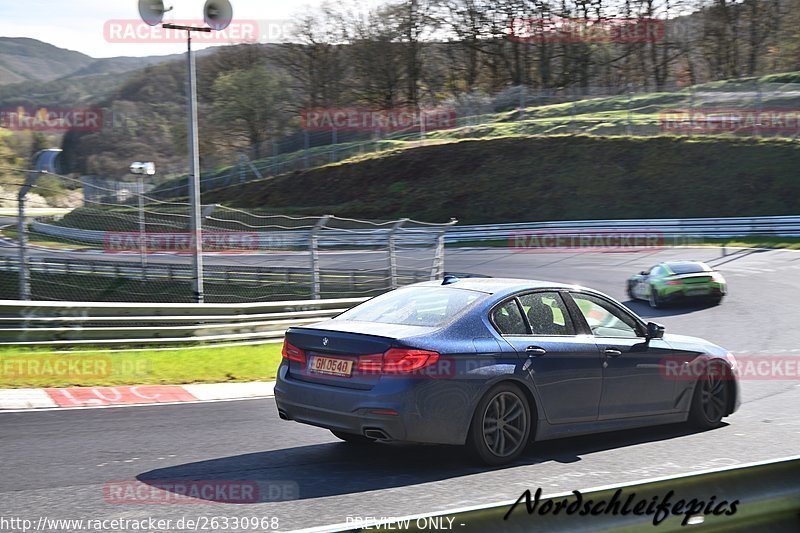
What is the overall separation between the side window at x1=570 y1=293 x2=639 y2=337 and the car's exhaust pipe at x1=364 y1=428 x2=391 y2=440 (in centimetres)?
217

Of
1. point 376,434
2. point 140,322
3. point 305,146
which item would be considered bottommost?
point 140,322

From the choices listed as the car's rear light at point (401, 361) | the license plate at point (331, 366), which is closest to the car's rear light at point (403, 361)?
the car's rear light at point (401, 361)

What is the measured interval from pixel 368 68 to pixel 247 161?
601 inches

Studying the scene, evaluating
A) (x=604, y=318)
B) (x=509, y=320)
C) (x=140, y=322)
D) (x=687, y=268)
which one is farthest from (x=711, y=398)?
(x=687, y=268)

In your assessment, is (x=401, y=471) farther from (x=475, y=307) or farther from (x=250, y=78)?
(x=250, y=78)

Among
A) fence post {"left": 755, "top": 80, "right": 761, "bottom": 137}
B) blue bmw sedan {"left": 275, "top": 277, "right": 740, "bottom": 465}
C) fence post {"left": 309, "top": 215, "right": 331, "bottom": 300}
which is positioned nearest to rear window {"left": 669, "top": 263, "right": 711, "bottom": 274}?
fence post {"left": 309, "top": 215, "right": 331, "bottom": 300}

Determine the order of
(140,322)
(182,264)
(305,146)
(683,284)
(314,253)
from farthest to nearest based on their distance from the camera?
(305,146) → (683,284) → (182,264) → (314,253) → (140,322)

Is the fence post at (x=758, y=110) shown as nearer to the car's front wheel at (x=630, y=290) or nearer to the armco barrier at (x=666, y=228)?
the armco barrier at (x=666, y=228)

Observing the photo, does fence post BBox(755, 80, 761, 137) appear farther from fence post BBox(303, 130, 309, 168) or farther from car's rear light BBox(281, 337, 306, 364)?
car's rear light BBox(281, 337, 306, 364)

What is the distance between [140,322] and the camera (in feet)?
44.2

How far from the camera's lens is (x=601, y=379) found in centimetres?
744

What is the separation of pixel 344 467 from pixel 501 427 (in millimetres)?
1164

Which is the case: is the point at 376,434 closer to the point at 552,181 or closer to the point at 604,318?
the point at 604,318

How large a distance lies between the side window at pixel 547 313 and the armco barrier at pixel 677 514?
3.82m
